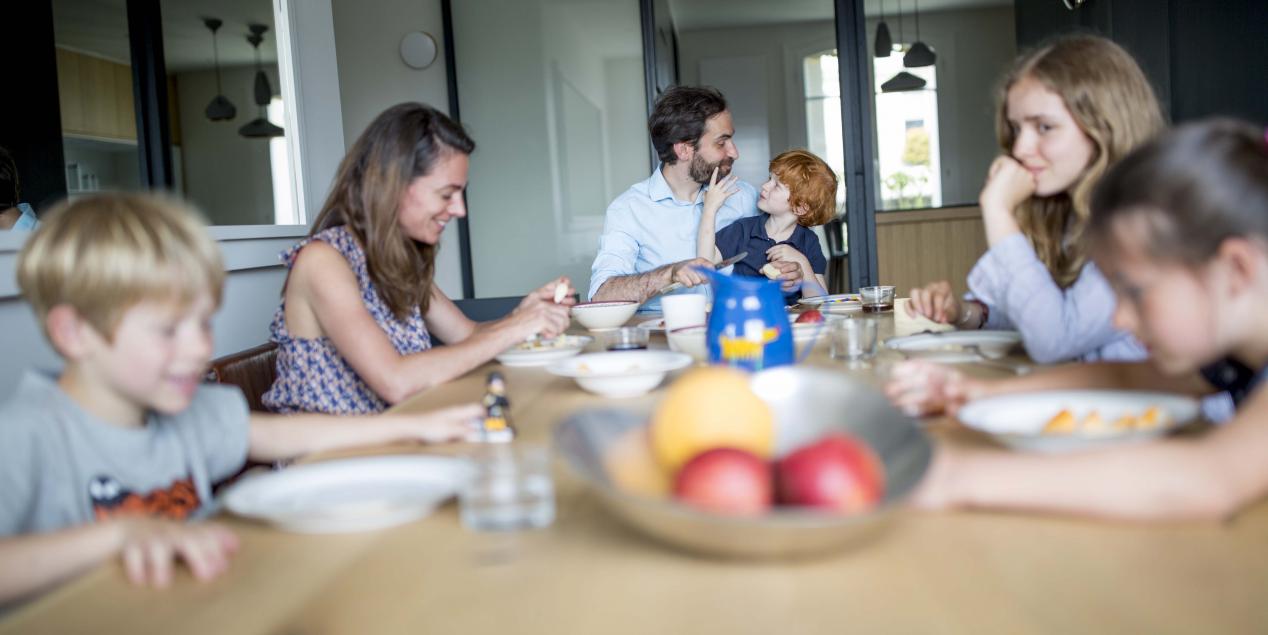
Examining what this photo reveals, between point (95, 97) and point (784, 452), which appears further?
point (95, 97)

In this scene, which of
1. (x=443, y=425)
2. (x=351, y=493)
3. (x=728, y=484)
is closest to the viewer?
(x=728, y=484)

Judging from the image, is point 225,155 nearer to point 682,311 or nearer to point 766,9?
point 682,311

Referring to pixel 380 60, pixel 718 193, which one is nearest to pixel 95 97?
pixel 380 60

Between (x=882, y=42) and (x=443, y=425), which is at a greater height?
(x=882, y=42)

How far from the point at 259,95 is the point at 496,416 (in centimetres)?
483

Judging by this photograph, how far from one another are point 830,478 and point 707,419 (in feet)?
0.42

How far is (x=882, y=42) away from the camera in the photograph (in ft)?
22.8

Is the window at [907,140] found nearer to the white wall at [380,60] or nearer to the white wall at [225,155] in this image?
the white wall at [380,60]

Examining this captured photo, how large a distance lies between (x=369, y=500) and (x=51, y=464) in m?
0.40

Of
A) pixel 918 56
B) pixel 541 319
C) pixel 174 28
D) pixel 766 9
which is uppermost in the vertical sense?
pixel 766 9

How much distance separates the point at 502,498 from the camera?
776 millimetres

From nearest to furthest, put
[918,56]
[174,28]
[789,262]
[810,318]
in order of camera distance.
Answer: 1. [810,318]
2. [789,262]
3. [174,28]
4. [918,56]

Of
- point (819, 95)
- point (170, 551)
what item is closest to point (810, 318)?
point (170, 551)

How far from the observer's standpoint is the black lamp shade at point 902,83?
684 centimetres
